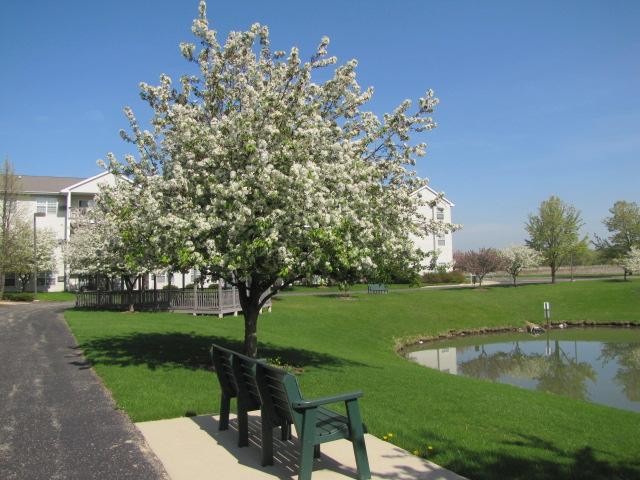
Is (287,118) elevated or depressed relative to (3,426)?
elevated

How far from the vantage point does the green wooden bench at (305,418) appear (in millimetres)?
5590

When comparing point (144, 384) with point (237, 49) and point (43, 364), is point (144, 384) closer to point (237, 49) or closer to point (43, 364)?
point (43, 364)

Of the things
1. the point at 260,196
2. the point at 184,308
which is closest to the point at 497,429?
the point at 260,196

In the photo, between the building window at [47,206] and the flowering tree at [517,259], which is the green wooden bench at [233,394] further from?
the flowering tree at [517,259]

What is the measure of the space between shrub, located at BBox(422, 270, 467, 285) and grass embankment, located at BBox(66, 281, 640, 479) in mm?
33542

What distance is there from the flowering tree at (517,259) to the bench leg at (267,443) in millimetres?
55558

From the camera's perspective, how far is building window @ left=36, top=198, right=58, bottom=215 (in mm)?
53219

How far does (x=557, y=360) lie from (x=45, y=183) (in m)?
50.4

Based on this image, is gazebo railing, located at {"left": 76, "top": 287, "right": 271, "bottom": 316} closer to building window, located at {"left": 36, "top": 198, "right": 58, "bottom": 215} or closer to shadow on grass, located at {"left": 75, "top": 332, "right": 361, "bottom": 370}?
shadow on grass, located at {"left": 75, "top": 332, "right": 361, "bottom": 370}

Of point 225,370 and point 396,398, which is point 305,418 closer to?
point 225,370

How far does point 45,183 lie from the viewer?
2178 inches

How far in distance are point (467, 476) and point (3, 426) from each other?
6.38 metres

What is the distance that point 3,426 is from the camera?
306 inches

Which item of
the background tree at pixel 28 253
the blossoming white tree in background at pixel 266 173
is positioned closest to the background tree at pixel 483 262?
the background tree at pixel 28 253
